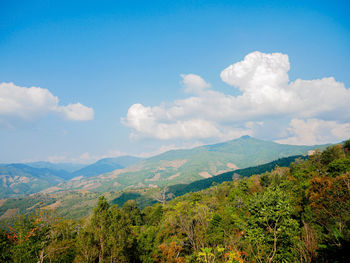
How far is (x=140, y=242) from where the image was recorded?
3278 cm

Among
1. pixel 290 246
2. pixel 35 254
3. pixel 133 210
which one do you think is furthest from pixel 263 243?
pixel 133 210

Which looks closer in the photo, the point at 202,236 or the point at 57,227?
the point at 202,236

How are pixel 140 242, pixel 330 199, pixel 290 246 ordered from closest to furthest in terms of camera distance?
pixel 290 246 → pixel 330 199 → pixel 140 242

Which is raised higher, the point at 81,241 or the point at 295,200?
the point at 81,241

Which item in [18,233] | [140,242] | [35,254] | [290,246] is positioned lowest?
[140,242]

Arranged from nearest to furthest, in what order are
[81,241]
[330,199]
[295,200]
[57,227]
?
[81,241]
[330,199]
[57,227]
[295,200]

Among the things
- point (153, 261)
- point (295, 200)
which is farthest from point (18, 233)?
point (295, 200)

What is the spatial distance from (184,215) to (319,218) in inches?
1039

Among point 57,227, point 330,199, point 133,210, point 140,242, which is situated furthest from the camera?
point 133,210

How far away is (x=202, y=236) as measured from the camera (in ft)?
114

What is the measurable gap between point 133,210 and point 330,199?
300 feet

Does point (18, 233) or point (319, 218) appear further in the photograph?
point (319, 218)

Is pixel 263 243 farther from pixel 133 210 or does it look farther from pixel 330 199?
pixel 133 210

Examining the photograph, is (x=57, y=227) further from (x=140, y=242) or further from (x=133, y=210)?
(x=133, y=210)
